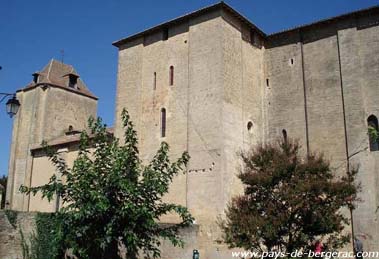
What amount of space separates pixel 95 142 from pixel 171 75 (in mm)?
12338

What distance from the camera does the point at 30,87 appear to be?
1426 inches

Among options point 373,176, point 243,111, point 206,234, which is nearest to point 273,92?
point 243,111

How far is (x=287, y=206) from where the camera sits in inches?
493

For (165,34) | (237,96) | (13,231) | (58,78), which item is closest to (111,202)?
(13,231)

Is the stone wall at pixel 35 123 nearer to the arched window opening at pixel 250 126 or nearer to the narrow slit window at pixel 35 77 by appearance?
the narrow slit window at pixel 35 77

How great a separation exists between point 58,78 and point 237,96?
21.6 m

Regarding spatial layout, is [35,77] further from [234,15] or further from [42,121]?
[234,15]

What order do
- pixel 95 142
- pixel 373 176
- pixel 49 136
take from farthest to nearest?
pixel 49 136 < pixel 373 176 < pixel 95 142

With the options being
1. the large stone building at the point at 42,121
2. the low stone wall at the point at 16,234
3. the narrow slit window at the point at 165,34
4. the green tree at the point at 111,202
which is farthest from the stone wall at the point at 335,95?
the large stone building at the point at 42,121

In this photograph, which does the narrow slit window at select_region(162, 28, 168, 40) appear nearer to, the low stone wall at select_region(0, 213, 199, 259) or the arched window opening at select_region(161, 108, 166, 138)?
the arched window opening at select_region(161, 108, 166, 138)

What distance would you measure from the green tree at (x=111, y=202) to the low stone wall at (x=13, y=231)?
674cm

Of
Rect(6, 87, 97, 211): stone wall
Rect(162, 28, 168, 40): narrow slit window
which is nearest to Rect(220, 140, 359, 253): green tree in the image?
Rect(162, 28, 168, 40): narrow slit window

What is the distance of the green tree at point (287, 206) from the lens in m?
12.2

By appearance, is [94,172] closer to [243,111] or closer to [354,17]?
[243,111]
